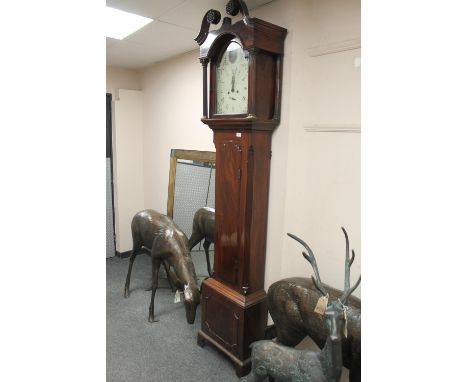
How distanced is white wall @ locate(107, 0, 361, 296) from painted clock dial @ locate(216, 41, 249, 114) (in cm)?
23

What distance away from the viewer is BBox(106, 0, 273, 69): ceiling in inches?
76.0

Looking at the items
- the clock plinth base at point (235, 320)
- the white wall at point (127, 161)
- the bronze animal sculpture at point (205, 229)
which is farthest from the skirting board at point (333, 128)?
the white wall at point (127, 161)

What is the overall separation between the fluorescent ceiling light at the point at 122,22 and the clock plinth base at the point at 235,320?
180cm

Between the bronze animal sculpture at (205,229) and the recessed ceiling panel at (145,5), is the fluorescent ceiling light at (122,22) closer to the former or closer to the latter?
the recessed ceiling panel at (145,5)

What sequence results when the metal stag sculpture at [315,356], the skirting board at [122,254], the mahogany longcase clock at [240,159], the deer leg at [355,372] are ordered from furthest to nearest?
1. the skirting board at [122,254]
2. the mahogany longcase clock at [240,159]
3. the deer leg at [355,372]
4. the metal stag sculpture at [315,356]

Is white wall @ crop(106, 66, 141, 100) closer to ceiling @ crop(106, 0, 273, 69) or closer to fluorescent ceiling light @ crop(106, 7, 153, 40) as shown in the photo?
ceiling @ crop(106, 0, 273, 69)

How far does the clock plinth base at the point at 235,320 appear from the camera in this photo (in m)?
1.95
